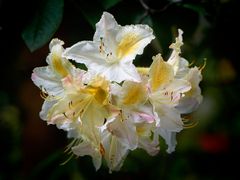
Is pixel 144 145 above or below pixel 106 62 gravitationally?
below

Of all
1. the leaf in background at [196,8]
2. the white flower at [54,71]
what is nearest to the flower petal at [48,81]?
the white flower at [54,71]

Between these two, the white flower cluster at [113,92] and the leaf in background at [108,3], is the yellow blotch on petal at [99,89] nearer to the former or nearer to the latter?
the white flower cluster at [113,92]

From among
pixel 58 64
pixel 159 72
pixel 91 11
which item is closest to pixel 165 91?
pixel 159 72

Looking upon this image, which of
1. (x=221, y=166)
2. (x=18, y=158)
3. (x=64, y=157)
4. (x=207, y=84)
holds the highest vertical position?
(x=64, y=157)

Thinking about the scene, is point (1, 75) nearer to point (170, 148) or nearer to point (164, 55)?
point (164, 55)

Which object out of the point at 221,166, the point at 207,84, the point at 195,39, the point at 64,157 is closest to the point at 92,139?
the point at 64,157

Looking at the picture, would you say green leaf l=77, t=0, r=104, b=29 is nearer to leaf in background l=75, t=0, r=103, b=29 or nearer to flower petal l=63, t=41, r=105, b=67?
leaf in background l=75, t=0, r=103, b=29

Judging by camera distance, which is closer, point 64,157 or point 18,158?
point 64,157

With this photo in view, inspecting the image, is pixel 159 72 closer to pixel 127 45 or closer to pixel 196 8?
pixel 127 45
